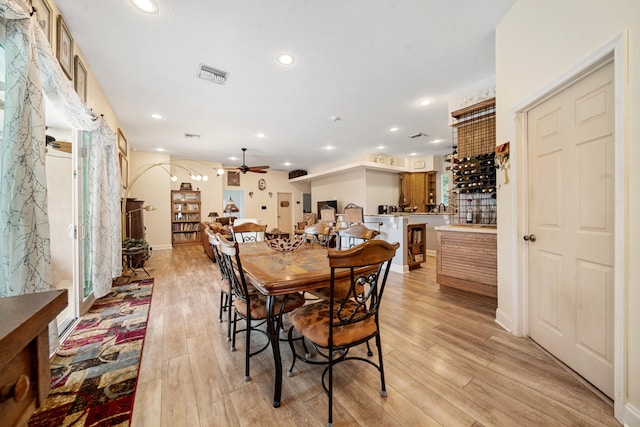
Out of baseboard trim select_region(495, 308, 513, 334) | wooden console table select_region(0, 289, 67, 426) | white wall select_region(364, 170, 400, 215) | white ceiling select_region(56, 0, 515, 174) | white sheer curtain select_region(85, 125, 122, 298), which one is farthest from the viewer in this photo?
white wall select_region(364, 170, 400, 215)

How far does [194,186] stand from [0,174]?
713 cm

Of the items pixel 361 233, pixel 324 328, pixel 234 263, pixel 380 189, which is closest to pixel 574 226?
pixel 361 233

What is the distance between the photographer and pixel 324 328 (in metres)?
1.42

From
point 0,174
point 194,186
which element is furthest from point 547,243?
point 194,186

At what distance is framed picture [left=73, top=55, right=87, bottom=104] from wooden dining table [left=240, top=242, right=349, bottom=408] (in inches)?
102

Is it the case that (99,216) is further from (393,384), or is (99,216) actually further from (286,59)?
(393,384)

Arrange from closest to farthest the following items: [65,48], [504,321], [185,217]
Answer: [65,48] < [504,321] < [185,217]

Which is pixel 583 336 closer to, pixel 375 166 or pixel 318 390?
pixel 318 390

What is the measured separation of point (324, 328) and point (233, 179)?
882cm

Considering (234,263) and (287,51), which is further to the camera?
(287,51)

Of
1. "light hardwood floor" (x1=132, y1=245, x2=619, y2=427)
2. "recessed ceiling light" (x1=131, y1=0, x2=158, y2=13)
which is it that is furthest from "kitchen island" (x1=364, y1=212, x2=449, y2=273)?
"recessed ceiling light" (x1=131, y1=0, x2=158, y2=13)

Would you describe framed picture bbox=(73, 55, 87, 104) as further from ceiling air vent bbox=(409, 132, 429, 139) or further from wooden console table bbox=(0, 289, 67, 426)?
ceiling air vent bbox=(409, 132, 429, 139)

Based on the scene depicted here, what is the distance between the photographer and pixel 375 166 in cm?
693

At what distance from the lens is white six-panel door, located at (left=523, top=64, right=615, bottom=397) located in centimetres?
149
